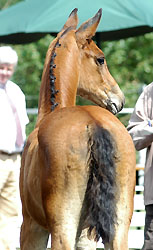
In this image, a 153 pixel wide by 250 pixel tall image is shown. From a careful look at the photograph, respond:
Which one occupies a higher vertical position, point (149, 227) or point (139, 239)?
point (149, 227)

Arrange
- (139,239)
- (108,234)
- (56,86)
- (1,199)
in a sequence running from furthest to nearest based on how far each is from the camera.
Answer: (139,239) → (1,199) → (56,86) → (108,234)

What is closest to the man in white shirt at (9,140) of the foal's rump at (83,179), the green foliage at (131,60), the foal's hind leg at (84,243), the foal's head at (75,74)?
the foal's head at (75,74)

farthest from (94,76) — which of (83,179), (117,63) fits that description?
(117,63)

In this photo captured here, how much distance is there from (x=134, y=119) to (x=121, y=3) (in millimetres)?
3102

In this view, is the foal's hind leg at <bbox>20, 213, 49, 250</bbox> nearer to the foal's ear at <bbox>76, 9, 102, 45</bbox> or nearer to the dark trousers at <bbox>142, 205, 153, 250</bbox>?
the dark trousers at <bbox>142, 205, 153, 250</bbox>

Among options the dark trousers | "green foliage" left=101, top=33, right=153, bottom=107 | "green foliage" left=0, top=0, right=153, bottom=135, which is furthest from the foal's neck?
"green foliage" left=101, top=33, right=153, bottom=107

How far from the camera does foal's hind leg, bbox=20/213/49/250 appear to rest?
14.8 feet

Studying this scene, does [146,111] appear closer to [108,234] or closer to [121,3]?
[108,234]

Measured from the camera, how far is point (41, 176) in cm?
397

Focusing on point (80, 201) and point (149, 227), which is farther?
point (149, 227)

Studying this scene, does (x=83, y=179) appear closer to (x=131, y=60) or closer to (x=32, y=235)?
(x=32, y=235)

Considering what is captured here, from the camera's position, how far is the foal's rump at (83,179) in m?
3.84

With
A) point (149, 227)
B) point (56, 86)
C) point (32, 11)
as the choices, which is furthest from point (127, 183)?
point (32, 11)

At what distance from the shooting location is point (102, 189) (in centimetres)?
385
